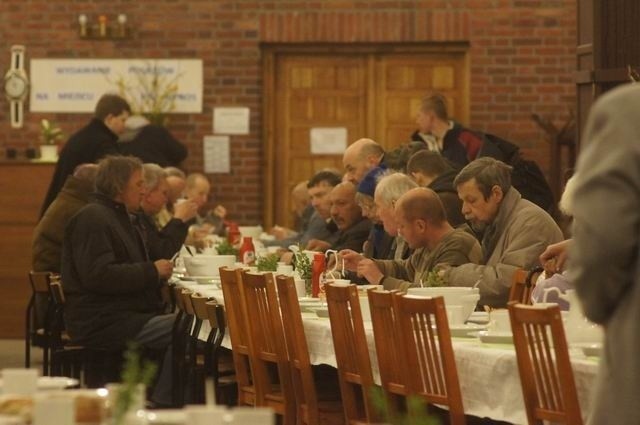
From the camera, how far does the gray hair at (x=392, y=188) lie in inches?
299

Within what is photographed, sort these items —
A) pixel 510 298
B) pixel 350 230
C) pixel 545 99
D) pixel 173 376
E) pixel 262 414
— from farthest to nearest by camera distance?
pixel 545 99
pixel 350 230
pixel 173 376
pixel 510 298
pixel 262 414

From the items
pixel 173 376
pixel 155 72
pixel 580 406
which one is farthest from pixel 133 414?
pixel 155 72

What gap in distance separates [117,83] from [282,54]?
1.42m

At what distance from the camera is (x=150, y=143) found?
42.4 feet

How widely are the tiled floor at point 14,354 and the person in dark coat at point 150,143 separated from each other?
67.5 inches

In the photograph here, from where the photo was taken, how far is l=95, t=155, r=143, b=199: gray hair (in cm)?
845

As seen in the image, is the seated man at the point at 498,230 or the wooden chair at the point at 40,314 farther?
the wooden chair at the point at 40,314

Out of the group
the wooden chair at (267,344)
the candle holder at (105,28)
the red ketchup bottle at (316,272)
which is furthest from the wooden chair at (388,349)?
the candle holder at (105,28)

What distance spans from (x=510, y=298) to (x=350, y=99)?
7.67m

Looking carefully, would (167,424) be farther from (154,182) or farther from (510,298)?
(154,182)

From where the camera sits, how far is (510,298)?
6.27 m

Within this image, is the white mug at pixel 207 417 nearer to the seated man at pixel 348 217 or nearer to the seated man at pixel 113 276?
the seated man at pixel 113 276

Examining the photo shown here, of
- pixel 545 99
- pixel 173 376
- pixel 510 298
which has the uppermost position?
pixel 545 99

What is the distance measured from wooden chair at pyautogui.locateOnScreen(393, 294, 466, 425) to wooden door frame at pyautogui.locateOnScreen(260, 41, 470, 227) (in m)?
8.83
